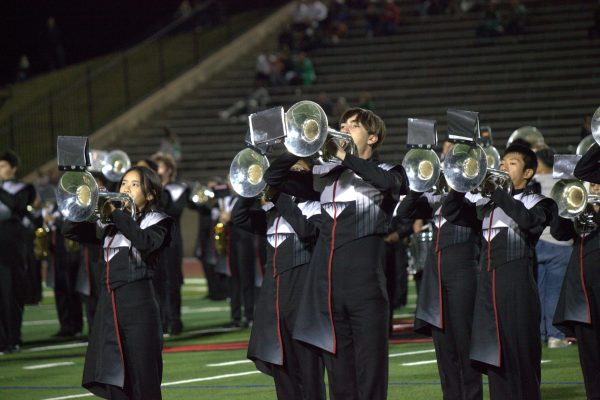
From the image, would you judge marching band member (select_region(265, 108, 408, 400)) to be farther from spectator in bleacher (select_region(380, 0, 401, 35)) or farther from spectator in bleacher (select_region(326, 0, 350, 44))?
spectator in bleacher (select_region(326, 0, 350, 44))

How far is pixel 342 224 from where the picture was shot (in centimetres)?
652

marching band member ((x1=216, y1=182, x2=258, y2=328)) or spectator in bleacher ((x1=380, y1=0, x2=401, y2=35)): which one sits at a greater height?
spectator in bleacher ((x1=380, y1=0, x2=401, y2=35))

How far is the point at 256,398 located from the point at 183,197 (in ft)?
16.0

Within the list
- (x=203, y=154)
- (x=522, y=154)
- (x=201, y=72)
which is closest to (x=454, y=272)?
(x=522, y=154)

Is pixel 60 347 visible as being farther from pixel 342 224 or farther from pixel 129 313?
pixel 342 224

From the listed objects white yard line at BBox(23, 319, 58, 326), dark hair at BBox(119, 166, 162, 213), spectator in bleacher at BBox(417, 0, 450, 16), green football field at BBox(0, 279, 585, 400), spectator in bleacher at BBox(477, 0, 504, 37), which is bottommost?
white yard line at BBox(23, 319, 58, 326)

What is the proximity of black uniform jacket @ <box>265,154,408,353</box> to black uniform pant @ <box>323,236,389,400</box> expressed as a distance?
0.01m

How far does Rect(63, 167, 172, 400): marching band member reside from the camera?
22.6ft

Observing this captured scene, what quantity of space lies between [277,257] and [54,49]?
23.2m

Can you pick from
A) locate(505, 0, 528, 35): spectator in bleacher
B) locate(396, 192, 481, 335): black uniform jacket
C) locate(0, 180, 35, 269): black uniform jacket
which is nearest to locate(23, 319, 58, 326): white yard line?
locate(0, 180, 35, 269): black uniform jacket

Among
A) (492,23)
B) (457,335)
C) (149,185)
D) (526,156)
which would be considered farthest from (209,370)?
(492,23)

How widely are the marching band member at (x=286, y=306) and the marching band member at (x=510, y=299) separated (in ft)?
3.18

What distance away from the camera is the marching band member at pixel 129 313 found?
6.89 m

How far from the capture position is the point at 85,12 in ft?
101
